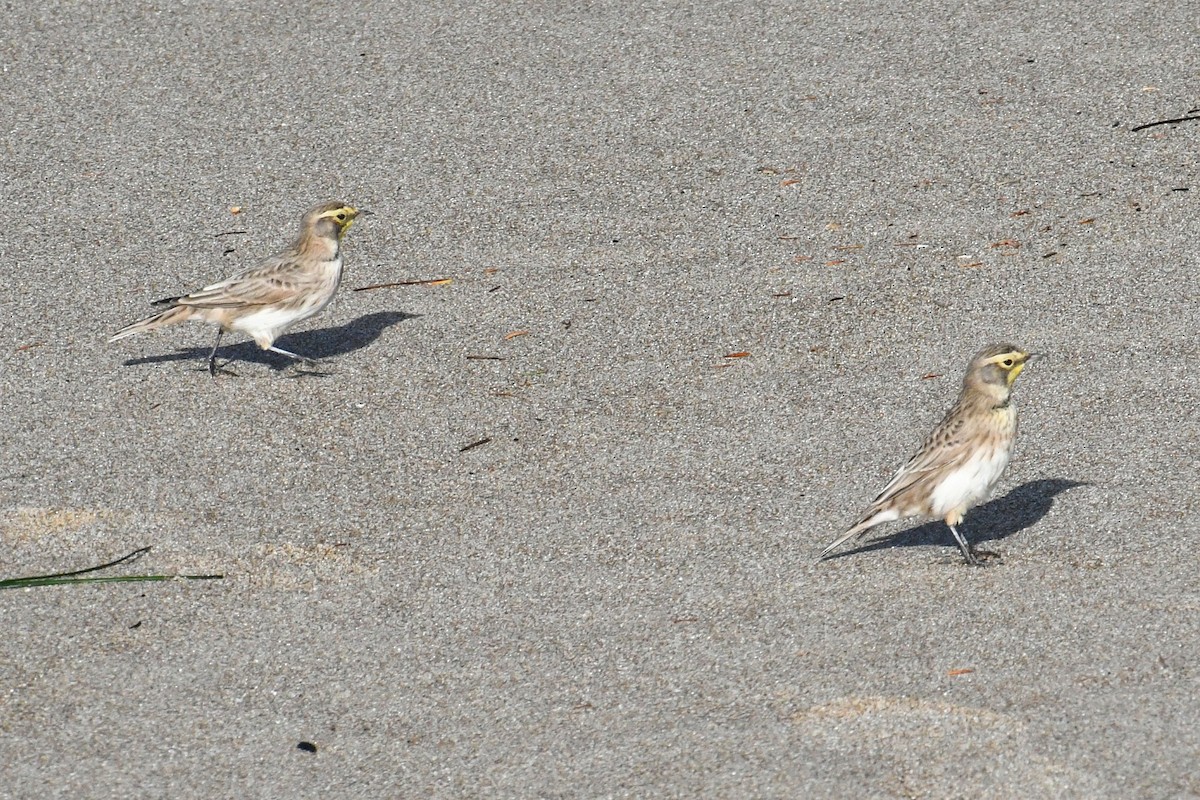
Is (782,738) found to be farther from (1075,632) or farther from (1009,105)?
(1009,105)

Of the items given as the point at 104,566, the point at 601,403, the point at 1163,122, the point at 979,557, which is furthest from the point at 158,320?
the point at 1163,122

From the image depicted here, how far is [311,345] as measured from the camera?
9336 mm

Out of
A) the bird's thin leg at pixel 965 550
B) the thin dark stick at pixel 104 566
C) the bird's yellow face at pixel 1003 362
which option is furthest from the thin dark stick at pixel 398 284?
the bird's thin leg at pixel 965 550

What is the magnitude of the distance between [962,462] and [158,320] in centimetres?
464

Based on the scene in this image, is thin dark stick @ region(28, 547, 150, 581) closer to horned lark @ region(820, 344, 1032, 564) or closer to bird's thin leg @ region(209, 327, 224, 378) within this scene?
bird's thin leg @ region(209, 327, 224, 378)

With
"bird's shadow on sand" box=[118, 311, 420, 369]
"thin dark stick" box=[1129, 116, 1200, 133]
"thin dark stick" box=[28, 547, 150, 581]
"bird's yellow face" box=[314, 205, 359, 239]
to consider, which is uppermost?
"thin dark stick" box=[1129, 116, 1200, 133]

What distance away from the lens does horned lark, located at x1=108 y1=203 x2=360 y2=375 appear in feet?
29.0

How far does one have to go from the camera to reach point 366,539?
711 cm

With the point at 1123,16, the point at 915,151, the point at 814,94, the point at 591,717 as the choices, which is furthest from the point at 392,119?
the point at 591,717

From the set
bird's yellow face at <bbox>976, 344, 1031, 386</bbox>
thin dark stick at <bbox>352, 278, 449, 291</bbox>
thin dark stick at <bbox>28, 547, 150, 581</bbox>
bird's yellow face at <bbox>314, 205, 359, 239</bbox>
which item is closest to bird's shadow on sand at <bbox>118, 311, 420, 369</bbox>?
thin dark stick at <bbox>352, 278, 449, 291</bbox>

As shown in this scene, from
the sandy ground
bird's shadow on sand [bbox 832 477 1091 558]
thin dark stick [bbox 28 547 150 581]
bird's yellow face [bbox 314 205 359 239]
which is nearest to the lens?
the sandy ground

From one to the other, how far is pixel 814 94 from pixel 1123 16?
9.23 feet

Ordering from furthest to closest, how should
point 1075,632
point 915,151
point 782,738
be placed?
point 915,151 < point 1075,632 < point 782,738

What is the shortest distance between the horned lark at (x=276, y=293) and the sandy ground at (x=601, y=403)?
0.95 feet
